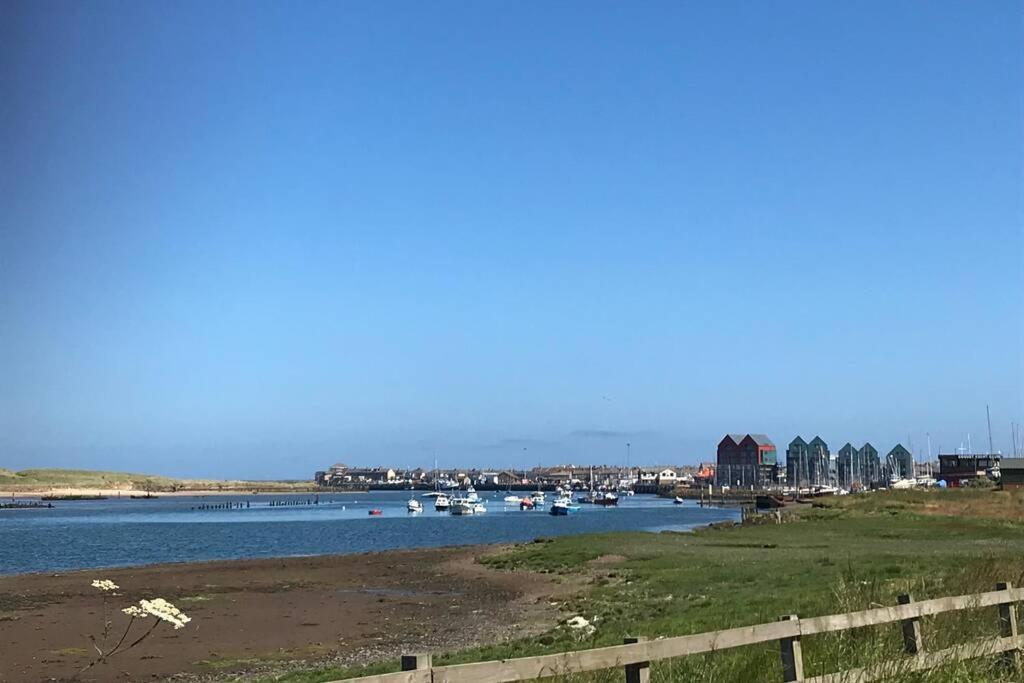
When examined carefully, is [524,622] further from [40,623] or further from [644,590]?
[40,623]

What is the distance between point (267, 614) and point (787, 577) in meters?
18.2

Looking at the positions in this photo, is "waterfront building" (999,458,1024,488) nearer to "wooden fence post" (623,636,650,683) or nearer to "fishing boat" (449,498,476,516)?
"fishing boat" (449,498,476,516)

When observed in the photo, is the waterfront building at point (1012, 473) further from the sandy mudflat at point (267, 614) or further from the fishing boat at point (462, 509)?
the fishing boat at point (462, 509)

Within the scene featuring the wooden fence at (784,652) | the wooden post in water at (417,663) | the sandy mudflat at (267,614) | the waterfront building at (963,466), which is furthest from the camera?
the waterfront building at (963,466)

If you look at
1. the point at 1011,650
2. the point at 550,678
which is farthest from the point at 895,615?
the point at 550,678

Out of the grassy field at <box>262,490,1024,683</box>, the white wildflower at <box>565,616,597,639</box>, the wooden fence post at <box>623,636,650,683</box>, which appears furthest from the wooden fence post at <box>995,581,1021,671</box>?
the white wildflower at <box>565,616,597,639</box>

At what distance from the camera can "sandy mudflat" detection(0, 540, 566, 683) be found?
2727 cm

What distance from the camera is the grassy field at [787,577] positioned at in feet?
39.7

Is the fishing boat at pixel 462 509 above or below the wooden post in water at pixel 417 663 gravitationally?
below

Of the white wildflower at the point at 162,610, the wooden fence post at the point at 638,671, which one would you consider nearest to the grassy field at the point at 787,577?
the wooden fence post at the point at 638,671

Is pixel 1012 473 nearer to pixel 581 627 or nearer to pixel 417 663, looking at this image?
pixel 581 627

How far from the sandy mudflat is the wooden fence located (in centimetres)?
1698

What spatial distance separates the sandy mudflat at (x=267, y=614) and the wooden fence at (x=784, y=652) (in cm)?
1698

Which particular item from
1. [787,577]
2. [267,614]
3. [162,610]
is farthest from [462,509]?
[162,610]
